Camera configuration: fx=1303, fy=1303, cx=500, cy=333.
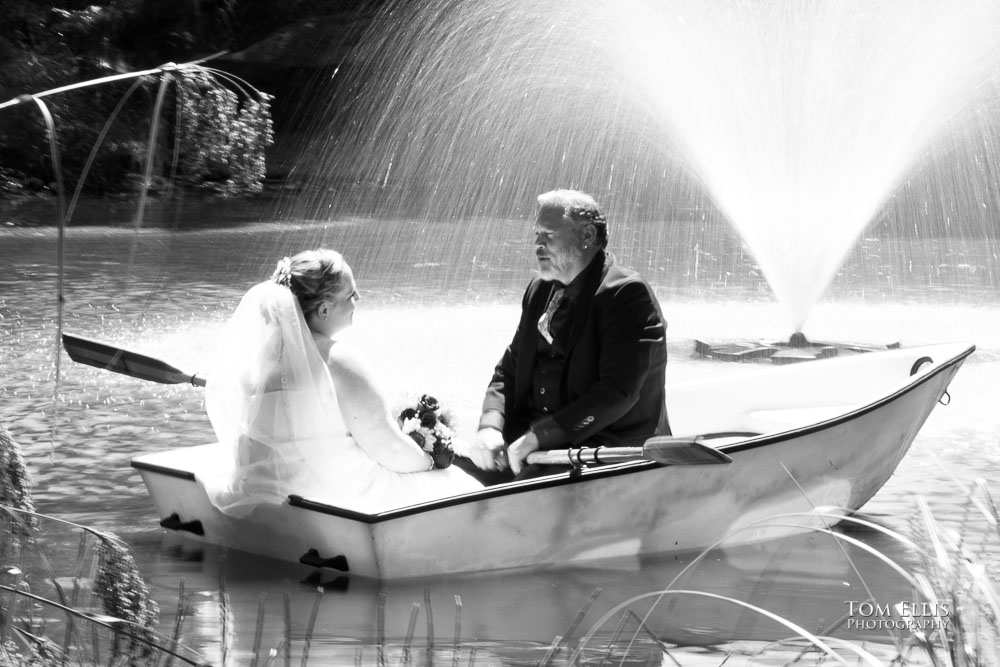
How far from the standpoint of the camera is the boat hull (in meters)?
4.39

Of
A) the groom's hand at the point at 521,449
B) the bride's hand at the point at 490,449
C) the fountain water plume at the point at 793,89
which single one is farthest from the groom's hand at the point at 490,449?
the fountain water plume at the point at 793,89

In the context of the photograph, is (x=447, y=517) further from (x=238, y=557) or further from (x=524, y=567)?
(x=238, y=557)

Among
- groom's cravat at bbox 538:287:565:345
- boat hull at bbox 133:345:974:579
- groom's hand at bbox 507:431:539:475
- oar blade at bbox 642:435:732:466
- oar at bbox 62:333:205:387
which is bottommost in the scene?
boat hull at bbox 133:345:974:579

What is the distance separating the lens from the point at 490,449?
5.14 meters

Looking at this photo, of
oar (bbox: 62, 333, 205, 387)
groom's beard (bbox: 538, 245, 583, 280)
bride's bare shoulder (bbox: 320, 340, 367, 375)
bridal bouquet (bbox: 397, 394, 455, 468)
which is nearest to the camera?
bride's bare shoulder (bbox: 320, 340, 367, 375)

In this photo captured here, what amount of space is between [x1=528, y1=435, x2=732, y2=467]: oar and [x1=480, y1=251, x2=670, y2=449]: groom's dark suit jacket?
0.20 meters

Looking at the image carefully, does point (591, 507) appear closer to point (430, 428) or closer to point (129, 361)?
point (430, 428)

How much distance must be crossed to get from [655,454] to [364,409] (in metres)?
1.05

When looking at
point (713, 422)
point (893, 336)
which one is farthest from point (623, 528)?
point (893, 336)

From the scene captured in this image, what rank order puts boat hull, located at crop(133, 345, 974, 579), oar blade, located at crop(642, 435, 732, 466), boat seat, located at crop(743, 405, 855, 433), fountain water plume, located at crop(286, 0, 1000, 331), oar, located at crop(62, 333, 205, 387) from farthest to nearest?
fountain water plume, located at crop(286, 0, 1000, 331) < boat seat, located at crop(743, 405, 855, 433) < oar, located at crop(62, 333, 205, 387) < boat hull, located at crop(133, 345, 974, 579) < oar blade, located at crop(642, 435, 732, 466)

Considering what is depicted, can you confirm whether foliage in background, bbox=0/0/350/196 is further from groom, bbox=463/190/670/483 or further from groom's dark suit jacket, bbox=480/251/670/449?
groom's dark suit jacket, bbox=480/251/670/449

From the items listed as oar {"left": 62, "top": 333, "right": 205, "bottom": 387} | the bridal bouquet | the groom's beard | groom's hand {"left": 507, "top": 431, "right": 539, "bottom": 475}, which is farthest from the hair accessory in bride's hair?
groom's hand {"left": 507, "top": 431, "right": 539, "bottom": 475}

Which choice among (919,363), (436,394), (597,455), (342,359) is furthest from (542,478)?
(919,363)

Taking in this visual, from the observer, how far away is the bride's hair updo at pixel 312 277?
4445 mm
